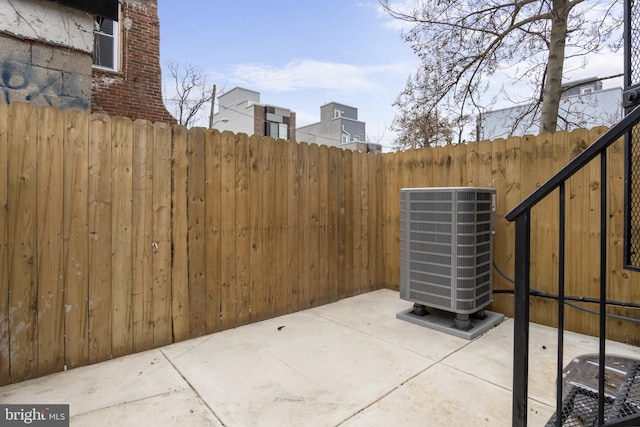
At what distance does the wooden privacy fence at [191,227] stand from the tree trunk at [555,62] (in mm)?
3097

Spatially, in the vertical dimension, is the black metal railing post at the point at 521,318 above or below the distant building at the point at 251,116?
below

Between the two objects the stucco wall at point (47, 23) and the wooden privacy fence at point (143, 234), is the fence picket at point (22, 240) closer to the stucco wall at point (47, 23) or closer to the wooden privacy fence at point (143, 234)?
the wooden privacy fence at point (143, 234)

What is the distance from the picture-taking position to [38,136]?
242cm

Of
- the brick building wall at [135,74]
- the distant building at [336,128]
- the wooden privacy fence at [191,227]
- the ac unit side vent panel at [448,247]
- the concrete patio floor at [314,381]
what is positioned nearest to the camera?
the concrete patio floor at [314,381]

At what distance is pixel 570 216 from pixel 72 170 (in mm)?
4349

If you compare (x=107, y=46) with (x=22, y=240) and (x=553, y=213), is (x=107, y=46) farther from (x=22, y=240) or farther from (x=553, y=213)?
(x=553, y=213)

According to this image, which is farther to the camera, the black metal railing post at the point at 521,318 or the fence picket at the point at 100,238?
the fence picket at the point at 100,238

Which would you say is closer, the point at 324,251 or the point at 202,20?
the point at 324,251

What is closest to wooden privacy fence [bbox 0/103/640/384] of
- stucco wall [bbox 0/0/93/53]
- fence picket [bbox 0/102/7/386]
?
fence picket [bbox 0/102/7/386]

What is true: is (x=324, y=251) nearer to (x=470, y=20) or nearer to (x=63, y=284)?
(x=63, y=284)

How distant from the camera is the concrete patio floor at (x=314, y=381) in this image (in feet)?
6.63

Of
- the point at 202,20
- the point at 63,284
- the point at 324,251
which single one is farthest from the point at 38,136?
the point at 202,20

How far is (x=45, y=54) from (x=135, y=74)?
4959mm

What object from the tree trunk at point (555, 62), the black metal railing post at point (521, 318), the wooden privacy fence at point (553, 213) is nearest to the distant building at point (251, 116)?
the tree trunk at point (555, 62)
